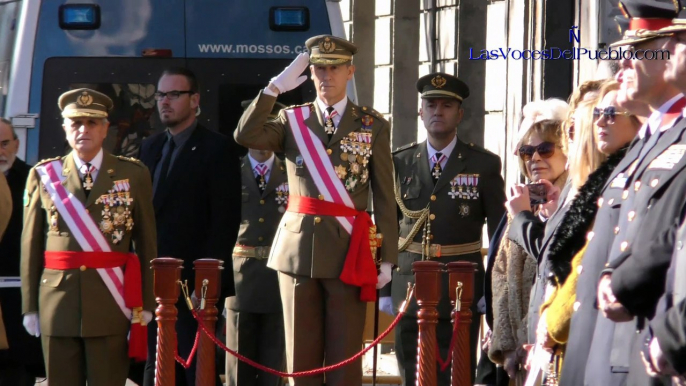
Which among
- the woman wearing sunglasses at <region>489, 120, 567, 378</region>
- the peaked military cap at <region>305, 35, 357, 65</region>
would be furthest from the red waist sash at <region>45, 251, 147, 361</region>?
the woman wearing sunglasses at <region>489, 120, 567, 378</region>

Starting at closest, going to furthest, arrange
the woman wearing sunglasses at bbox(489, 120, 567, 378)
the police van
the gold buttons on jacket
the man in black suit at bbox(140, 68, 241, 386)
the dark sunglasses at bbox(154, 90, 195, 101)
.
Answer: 1. the gold buttons on jacket
2. the woman wearing sunglasses at bbox(489, 120, 567, 378)
3. the man in black suit at bbox(140, 68, 241, 386)
4. the dark sunglasses at bbox(154, 90, 195, 101)
5. the police van

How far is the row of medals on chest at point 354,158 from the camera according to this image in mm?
7055

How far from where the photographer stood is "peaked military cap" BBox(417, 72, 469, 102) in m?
8.29

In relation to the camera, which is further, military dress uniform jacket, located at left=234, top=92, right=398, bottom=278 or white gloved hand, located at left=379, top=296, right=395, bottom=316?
white gloved hand, located at left=379, top=296, right=395, bottom=316

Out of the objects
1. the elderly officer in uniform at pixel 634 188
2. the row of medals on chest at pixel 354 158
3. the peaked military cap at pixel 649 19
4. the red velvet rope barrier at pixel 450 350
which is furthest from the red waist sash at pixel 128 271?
the peaked military cap at pixel 649 19

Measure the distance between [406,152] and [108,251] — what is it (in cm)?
208

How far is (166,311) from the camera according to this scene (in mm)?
6852

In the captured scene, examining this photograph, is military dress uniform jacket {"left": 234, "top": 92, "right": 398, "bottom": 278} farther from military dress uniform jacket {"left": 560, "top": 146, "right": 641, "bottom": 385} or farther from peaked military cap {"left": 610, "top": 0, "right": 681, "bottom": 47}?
peaked military cap {"left": 610, "top": 0, "right": 681, "bottom": 47}

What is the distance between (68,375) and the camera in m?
6.95

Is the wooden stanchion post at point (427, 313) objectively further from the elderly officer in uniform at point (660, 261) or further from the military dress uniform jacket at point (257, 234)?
the elderly officer in uniform at point (660, 261)

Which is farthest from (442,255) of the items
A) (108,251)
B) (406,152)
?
(108,251)

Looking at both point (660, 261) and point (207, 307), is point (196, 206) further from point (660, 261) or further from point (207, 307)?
point (660, 261)

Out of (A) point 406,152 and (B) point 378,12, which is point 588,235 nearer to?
(A) point 406,152

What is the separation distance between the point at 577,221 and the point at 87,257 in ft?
10.3
